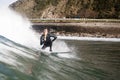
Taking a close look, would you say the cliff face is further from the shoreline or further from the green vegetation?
the shoreline

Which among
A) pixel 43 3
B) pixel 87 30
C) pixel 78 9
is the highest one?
pixel 87 30

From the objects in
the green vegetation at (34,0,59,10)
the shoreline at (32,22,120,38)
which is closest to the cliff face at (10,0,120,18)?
the green vegetation at (34,0,59,10)

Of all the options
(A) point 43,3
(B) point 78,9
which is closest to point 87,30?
(B) point 78,9

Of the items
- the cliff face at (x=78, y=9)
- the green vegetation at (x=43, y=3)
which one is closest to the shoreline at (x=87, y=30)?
the cliff face at (x=78, y=9)

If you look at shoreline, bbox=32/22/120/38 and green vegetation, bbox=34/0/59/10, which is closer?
shoreline, bbox=32/22/120/38

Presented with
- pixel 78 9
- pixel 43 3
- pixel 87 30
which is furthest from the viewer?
pixel 43 3

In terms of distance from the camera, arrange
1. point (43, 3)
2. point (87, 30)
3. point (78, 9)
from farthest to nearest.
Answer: point (43, 3), point (78, 9), point (87, 30)

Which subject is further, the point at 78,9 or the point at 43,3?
the point at 43,3

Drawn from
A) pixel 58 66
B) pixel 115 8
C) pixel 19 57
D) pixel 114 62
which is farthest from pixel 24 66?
pixel 115 8

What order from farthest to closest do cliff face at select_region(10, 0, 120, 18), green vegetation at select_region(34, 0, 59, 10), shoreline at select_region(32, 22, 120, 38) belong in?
1. green vegetation at select_region(34, 0, 59, 10)
2. cliff face at select_region(10, 0, 120, 18)
3. shoreline at select_region(32, 22, 120, 38)

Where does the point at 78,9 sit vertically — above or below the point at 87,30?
below

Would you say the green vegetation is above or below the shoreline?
below

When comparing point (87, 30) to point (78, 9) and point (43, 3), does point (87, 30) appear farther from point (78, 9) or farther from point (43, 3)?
point (43, 3)

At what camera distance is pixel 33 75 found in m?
13.7
